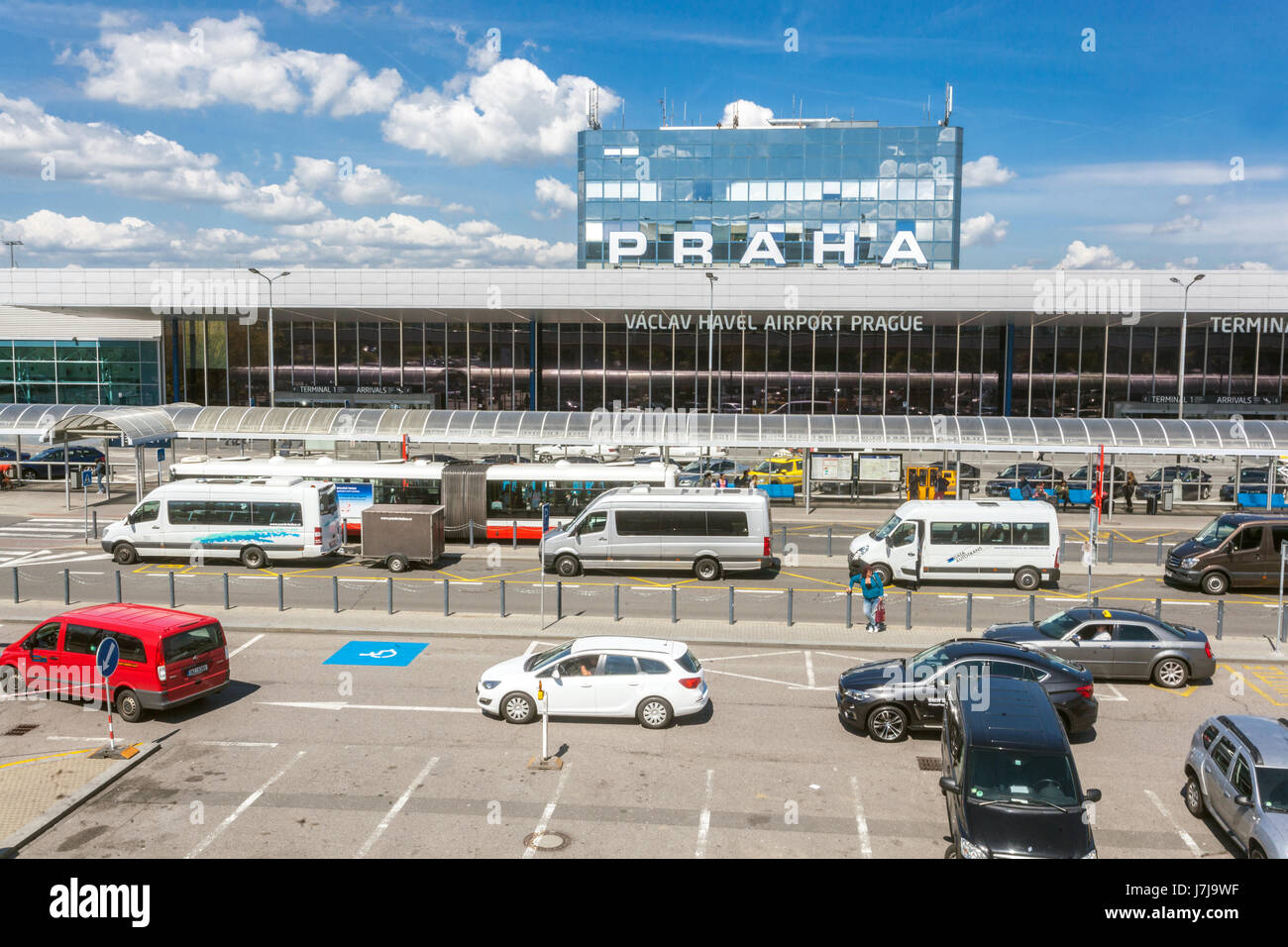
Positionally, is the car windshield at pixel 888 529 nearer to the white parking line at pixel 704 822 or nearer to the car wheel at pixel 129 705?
the white parking line at pixel 704 822

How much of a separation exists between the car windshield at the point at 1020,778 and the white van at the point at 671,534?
651 inches

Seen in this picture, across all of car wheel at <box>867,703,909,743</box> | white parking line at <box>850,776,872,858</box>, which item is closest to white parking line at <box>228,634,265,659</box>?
car wheel at <box>867,703,909,743</box>

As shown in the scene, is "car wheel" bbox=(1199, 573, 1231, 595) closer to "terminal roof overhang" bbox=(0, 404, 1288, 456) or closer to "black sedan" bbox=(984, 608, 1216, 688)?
"black sedan" bbox=(984, 608, 1216, 688)

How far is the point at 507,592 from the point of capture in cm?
2539

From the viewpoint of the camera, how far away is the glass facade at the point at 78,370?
233 feet

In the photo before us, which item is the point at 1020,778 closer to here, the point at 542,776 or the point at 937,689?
the point at 937,689

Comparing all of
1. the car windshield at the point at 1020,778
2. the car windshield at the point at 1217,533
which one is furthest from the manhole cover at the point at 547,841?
the car windshield at the point at 1217,533

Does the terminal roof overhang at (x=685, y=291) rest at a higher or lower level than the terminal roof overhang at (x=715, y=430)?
higher

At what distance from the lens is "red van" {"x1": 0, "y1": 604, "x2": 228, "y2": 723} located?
15383 millimetres

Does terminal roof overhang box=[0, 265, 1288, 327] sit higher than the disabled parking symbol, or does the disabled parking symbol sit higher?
terminal roof overhang box=[0, 265, 1288, 327]

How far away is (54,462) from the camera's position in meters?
47.6

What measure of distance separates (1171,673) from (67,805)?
1796cm

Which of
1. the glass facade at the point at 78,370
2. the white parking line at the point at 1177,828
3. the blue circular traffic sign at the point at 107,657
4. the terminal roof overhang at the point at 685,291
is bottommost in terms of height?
the white parking line at the point at 1177,828

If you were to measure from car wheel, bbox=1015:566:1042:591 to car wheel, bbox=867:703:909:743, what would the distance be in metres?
12.8
